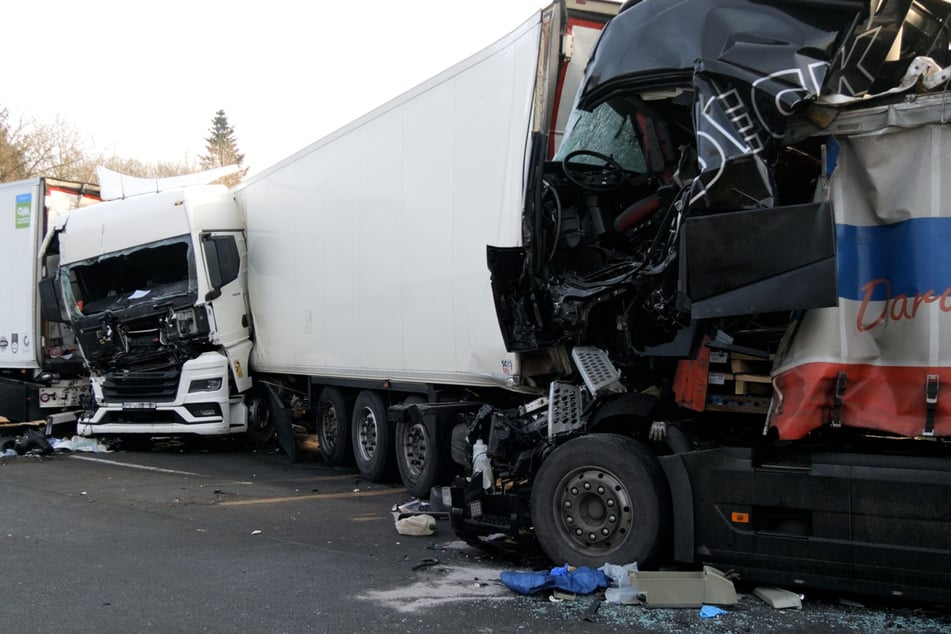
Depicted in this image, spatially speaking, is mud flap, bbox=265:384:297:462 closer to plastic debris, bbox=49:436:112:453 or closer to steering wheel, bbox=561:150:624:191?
plastic debris, bbox=49:436:112:453

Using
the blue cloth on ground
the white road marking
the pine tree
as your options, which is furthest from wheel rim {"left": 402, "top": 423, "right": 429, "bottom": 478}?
the pine tree

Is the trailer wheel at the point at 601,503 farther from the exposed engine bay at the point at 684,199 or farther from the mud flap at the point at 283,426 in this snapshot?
the mud flap at the point at 283,426

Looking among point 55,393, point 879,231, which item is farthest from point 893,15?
point 55,393

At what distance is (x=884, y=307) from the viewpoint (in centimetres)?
448

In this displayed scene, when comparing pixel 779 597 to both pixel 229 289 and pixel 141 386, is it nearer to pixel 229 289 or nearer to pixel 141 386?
pixel 229 289

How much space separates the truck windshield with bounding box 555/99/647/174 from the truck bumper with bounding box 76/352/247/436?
7.41 m

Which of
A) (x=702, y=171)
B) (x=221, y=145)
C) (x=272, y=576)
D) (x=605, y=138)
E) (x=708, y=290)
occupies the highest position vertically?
(x=221, y=145)

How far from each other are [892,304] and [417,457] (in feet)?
17.1

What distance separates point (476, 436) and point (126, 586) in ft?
8.57

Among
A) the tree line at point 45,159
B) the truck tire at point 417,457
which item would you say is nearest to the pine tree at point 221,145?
the tree line at point 45,159

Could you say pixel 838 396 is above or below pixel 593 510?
above

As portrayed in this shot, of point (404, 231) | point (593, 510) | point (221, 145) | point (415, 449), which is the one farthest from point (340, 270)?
point (221, 145)

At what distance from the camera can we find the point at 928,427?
4266 mm

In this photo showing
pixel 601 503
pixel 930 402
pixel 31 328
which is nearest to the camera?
pixel 930 402
